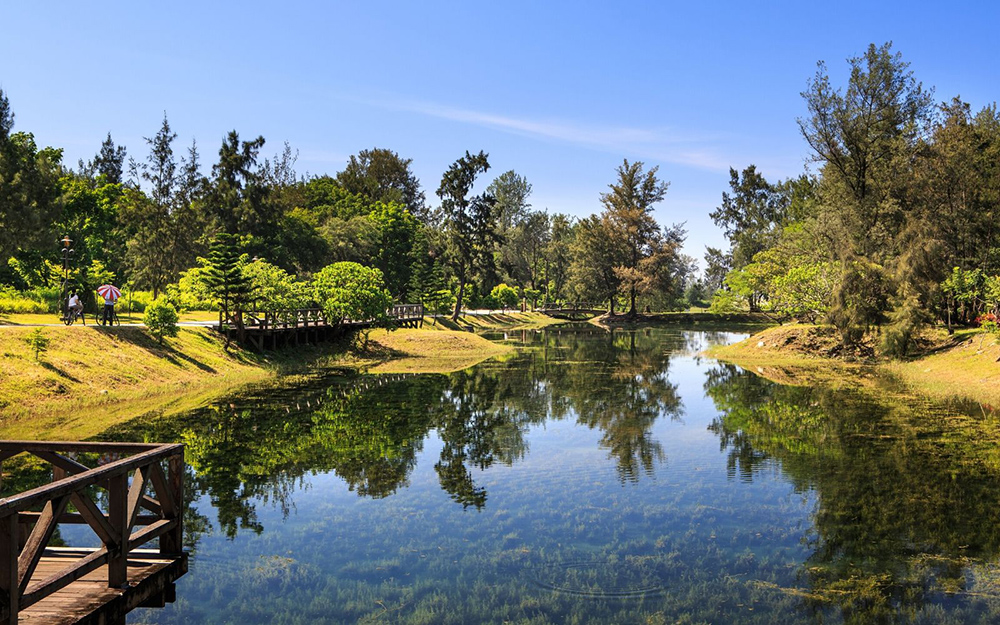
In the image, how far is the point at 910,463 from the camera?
18188 mm

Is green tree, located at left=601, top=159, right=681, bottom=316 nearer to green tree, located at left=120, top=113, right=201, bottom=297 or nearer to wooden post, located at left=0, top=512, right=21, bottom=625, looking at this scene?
green tree, located at left=120, top=113, right=201, bottom=297

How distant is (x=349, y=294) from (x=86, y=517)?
4078 cm

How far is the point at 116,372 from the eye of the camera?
28984mm

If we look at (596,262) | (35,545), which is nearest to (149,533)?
(35,545)

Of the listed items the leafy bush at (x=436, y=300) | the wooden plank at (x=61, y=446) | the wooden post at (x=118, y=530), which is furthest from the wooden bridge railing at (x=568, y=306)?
the wooden post at (x=118, y=530)

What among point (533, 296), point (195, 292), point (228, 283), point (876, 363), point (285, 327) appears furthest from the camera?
point (533, 296)

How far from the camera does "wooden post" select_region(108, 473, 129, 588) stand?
841 centimetres

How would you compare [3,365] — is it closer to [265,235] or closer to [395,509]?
[395,509]

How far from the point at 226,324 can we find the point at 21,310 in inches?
459

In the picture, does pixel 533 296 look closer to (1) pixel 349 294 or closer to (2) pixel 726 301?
(2) pixel 726 301

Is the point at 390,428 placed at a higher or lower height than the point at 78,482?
lower

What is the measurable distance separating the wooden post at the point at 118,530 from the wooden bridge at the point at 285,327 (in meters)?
33.0

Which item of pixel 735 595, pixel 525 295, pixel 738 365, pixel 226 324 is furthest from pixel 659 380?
pixel 525 295

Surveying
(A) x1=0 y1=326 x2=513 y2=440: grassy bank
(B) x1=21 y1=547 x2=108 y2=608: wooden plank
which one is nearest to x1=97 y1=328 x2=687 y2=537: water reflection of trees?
(A) x1=0 y1=326 x2=513 y2=440: grassy bank
